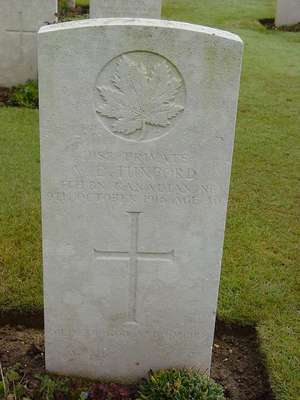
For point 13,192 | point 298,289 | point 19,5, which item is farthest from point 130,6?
point 298,289

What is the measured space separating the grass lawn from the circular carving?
1789 mm

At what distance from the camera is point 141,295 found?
11.1 feet

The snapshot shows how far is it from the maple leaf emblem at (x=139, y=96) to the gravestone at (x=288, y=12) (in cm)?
1473

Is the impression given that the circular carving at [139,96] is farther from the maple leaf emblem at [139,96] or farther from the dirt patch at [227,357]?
the dirt patch at [227,357]

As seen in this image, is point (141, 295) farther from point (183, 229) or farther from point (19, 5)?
point (19, 5)

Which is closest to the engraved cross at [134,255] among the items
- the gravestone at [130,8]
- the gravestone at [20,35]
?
the gravestone at [20,35]

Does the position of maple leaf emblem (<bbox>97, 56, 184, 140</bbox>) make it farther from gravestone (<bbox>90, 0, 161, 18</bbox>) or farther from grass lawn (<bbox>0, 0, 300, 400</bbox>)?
gravestone (<bbox>90, 0, 161, 18</bbox>)

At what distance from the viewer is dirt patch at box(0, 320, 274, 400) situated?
364 cm

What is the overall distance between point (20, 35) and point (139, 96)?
22.6 feet

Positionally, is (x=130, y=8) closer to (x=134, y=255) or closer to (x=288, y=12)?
(x=134, y=255)

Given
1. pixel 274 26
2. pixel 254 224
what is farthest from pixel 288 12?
pixel 254 224

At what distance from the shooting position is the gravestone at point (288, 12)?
53.5 feet

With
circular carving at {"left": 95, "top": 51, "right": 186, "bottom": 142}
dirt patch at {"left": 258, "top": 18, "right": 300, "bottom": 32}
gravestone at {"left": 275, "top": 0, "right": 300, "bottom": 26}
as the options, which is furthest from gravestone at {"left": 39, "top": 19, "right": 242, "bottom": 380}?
gravestone at {"left": 275, "top": 0, "right": 300, "bottom": 26}

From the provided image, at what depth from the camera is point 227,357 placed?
3.95m
